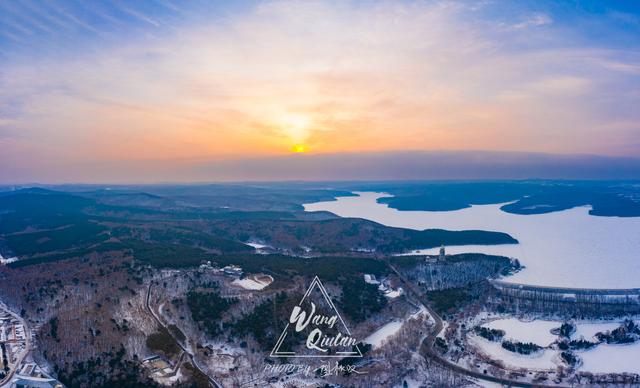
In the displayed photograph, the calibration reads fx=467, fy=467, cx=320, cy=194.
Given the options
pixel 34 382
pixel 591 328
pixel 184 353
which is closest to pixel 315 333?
pixel 184 353

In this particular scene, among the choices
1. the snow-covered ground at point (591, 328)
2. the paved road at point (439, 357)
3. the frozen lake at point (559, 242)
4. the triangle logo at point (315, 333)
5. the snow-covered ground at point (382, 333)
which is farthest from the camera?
the frozen lake at point (559, 242)

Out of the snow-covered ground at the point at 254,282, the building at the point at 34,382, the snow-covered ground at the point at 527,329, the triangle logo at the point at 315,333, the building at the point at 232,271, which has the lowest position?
the building at the point at 34,382

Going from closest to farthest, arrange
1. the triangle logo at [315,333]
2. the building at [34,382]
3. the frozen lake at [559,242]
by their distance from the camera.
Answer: the building at [34,382] < the triangle logo at [315,333] < the frozen lake at [559,242]

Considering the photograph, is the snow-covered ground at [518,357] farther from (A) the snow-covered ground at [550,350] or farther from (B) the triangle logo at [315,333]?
(B) the triangle logo at [315,333]

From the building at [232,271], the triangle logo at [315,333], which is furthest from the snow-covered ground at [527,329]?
the building at [232,271]

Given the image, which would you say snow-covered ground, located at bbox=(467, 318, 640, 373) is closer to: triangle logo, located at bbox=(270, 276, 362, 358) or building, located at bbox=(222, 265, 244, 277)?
triangle logo, located at bbox=(270, 276, 362, 358)

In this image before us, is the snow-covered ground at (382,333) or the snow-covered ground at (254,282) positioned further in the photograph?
the snow-covered ground at (254,282)
